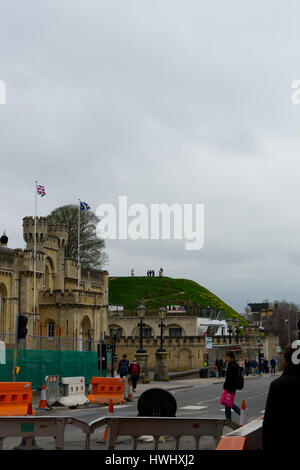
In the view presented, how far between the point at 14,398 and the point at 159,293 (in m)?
97.5

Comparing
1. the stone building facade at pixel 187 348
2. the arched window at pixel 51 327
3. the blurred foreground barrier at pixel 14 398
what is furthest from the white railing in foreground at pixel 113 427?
the stone building facade at pixel 187 348

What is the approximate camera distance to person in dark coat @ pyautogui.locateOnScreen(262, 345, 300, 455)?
→ 4895mm

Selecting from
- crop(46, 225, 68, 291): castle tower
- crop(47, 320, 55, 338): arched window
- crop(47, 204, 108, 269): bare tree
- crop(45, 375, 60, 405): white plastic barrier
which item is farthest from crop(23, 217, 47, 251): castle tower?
crop(45, 375, 60, 405): white plastic barrier

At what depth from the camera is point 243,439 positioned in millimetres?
5922

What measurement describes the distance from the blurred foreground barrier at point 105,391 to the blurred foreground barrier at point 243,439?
1821 cm

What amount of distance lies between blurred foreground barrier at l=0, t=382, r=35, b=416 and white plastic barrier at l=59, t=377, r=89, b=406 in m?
4.56

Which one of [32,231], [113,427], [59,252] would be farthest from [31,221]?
[113,427]

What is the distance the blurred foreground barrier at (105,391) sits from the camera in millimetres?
24672

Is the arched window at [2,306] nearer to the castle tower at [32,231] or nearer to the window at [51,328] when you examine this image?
the window at [51,328]

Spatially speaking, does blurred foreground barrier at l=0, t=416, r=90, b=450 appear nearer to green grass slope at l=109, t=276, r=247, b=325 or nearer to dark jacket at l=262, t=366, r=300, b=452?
dark jacket at l=262, t=366, r=300, b=452

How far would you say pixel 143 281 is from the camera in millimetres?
123812

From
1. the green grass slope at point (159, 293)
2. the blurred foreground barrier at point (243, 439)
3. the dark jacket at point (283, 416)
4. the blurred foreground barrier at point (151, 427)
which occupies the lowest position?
the blurred foreground barrier at point (151, 427)
